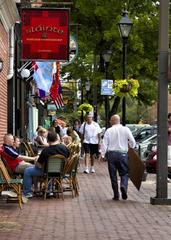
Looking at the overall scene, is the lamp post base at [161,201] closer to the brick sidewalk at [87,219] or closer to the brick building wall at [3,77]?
the brick sidewalk at [87,219]

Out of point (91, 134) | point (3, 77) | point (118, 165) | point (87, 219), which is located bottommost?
point (87, 219)

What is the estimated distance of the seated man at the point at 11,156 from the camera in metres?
Answer: 12.3

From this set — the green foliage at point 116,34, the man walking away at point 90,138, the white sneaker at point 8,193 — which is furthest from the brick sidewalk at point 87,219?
the green foliage at point 116,34

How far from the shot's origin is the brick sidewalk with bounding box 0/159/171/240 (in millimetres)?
8594

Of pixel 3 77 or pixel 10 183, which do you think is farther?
pixel 3 77

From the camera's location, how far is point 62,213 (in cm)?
1064

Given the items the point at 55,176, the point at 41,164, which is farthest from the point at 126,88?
the point at 41,164

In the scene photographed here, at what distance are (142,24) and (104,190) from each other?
17.3 m

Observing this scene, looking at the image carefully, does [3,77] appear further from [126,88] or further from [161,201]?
[161,201]

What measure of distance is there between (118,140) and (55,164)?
1.32 meters

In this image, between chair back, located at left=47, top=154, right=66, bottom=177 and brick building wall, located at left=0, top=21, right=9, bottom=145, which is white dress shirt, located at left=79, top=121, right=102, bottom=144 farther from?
chair back, located at left=47, top=154, right=66, bottom=177

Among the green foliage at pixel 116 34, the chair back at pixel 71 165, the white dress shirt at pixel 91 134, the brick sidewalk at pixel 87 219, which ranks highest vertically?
the green foliage at pixel 116 34

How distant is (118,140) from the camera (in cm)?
1265

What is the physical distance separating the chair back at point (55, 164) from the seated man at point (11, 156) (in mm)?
517
